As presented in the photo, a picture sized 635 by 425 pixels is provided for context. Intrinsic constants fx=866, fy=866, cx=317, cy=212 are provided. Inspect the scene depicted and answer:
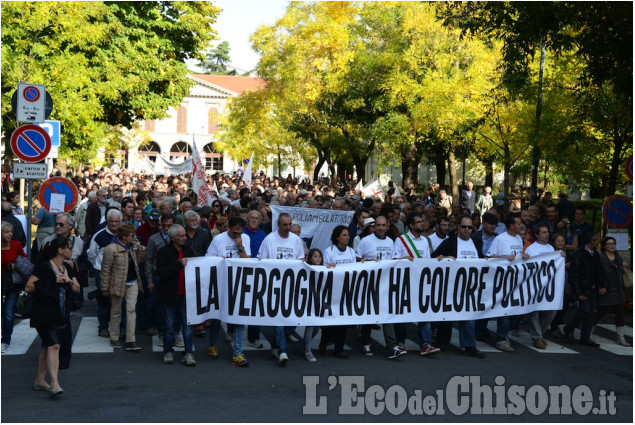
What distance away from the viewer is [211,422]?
288 inches

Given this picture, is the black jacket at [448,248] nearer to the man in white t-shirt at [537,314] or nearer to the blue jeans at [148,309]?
the man in white t-shirt at [537,314]

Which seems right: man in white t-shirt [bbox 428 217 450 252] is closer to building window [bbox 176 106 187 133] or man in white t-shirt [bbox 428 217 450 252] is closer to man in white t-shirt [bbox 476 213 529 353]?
man in white t-shirt [bbox 476 213 529 353]

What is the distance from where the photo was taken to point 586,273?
1167cm

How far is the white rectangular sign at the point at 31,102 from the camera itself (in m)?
12.9

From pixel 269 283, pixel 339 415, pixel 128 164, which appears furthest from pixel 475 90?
pixel 128 164

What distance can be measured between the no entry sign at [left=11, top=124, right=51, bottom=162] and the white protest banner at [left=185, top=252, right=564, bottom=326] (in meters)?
4.28

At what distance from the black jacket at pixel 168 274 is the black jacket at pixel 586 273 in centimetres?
537

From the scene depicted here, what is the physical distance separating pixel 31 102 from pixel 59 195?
1.46 m

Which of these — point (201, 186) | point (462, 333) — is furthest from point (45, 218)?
point (462, 333)

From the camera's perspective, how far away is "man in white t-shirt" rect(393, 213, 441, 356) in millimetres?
10461

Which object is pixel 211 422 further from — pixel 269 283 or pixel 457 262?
pixel 457 262

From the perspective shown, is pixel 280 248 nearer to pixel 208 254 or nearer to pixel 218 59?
pixel 208 254

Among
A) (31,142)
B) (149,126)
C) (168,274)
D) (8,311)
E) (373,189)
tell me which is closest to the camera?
(168,274)

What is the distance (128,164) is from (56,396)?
84.5 meters
